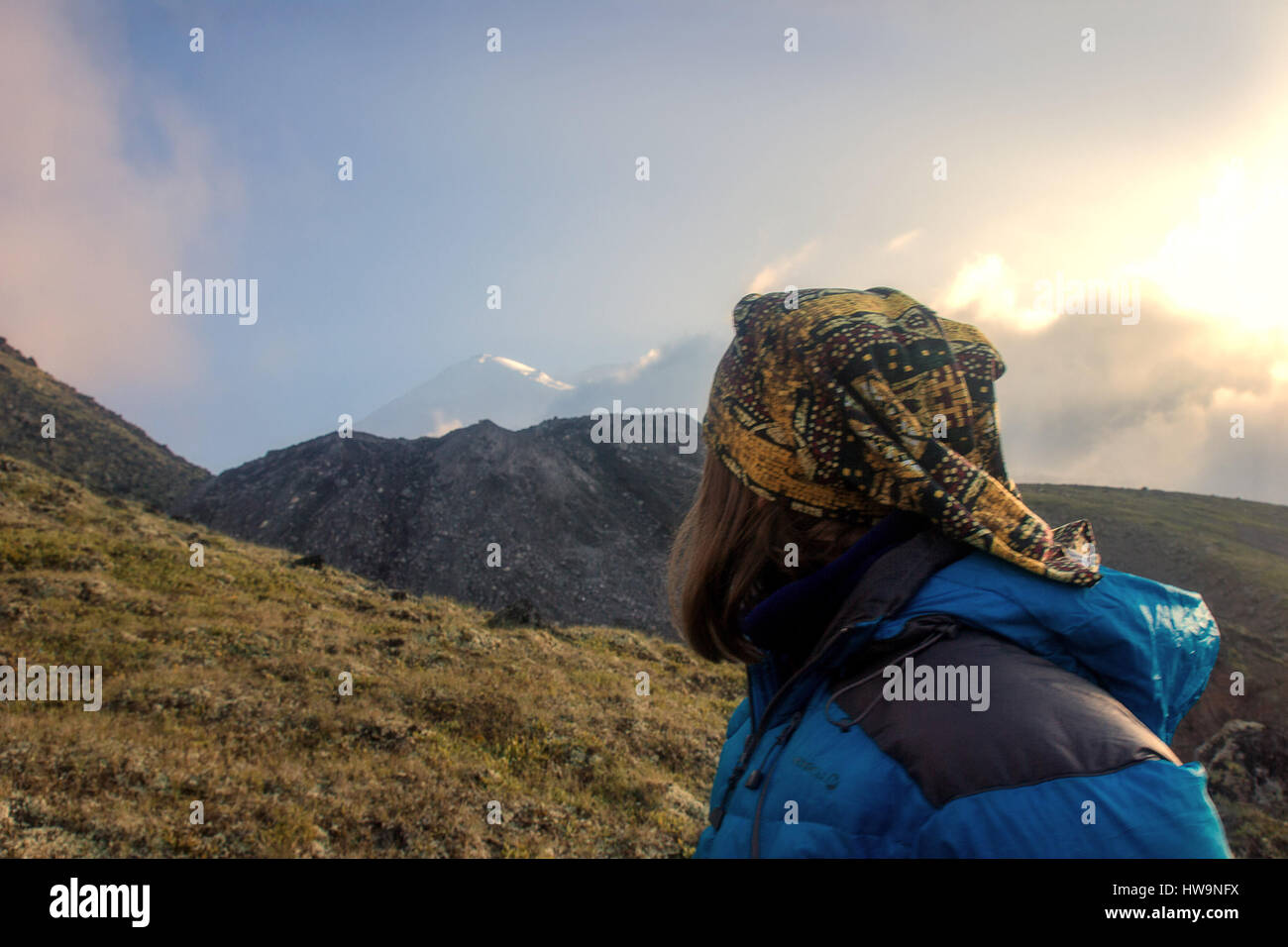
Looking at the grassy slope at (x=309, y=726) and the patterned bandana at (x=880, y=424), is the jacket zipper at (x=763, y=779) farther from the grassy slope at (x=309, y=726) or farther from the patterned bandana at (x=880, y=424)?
the grassy slope at (x=309, y=726)

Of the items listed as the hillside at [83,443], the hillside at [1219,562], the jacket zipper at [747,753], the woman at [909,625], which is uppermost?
the hillside at [83,443]

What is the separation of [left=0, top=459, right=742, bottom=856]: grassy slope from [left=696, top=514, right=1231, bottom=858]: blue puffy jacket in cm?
864

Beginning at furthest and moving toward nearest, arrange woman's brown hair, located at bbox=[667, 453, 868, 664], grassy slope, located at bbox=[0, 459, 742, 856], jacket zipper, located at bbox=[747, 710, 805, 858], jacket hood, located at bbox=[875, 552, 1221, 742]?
grassy slope, located at bbox=[0, 459, 742, 856], woman's brown hair, located at bbox=[667, 453, 868, 664], jacket zipper, located at bbox=[747, 710, 805, 858], jacket hood, located at bbox=[875, 552, 1221, 742]

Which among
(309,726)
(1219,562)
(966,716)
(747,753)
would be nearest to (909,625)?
(966,716)

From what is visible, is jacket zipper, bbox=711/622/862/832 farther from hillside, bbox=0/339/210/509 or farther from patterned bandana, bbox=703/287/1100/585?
hillside, bbox=0/339/210/509

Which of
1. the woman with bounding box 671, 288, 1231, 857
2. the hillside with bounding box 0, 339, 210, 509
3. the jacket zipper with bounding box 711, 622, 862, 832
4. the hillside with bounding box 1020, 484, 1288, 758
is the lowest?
the hillside with bounding box 1020, 484, 1288, 758

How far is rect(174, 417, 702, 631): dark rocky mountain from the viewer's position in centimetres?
3762

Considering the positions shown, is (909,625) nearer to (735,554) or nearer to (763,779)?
(763,779)

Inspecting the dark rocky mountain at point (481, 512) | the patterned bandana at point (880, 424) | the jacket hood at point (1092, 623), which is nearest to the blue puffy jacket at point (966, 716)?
the jacket hood at point (1092, 623)

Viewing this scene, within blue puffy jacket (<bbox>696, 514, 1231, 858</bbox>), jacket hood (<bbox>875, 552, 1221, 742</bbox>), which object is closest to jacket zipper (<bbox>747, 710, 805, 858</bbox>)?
blue puffy jacket (<bbox>696, 514, 1231, 858</bbox>)

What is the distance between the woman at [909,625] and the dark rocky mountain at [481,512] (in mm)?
32927

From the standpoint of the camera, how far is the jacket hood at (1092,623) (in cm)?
175

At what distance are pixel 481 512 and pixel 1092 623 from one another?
4396 cm
